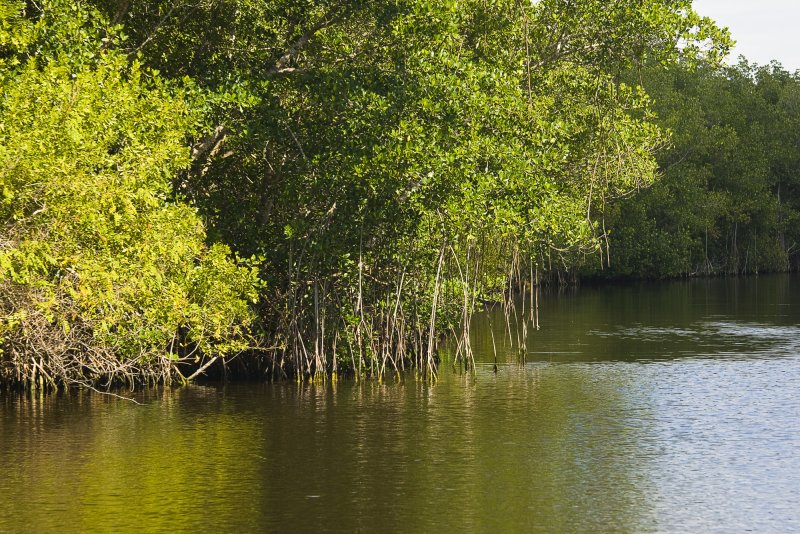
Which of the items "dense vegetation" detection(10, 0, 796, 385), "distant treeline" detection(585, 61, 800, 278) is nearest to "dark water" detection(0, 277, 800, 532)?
"dense vegetation" detection(10, 0, 796, 385)

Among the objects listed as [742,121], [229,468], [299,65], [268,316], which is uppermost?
[742,121]

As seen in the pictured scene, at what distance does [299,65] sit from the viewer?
74.2ft

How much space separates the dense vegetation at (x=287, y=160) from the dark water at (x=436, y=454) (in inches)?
57.8

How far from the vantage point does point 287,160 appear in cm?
2194

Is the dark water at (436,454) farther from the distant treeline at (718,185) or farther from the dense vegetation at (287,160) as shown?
the distant treeline at (718,185)

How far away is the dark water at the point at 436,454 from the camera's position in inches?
491

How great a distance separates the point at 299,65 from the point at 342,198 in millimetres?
3231

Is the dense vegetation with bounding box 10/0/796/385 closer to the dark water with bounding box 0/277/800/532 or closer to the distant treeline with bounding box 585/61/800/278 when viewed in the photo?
the dark water with bounding box 0/277/800/532

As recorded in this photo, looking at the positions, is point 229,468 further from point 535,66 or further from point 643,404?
point 535,66

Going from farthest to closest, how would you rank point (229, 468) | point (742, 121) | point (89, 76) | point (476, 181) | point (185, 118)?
point (742, 121) → point (476, 181) → point (185, 118) → point (89, 76) → point (229, 468)

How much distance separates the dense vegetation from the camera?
16.9 m

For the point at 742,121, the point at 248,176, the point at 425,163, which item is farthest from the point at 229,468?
the point at 742,121

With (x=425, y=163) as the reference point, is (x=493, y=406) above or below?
below

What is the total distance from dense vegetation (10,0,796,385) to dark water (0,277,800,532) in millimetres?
1467
